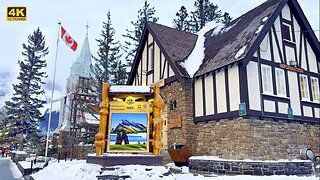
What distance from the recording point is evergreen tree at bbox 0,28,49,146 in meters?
27.3

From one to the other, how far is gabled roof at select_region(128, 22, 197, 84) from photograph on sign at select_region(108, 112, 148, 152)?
16.4 feet

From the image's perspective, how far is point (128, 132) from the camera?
323 inches

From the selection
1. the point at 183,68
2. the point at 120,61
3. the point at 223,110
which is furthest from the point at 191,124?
the point at 120,61

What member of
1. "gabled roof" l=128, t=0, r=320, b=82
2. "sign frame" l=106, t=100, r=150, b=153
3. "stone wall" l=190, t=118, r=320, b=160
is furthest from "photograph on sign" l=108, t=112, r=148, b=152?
"gabled roof" l=128, t=0, r=320, b=82

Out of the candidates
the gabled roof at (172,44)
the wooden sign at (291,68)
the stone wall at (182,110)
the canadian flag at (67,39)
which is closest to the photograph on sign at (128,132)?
the stone wall at (182,110)

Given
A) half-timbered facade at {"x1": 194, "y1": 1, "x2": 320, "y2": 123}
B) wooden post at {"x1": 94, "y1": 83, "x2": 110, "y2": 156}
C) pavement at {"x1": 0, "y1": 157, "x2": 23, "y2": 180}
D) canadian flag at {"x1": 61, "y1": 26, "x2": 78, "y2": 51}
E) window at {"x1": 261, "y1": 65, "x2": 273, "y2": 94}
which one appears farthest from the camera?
canadian flag at {"x1": 61, "y1": 26, "x2": 78, "y2": 51}

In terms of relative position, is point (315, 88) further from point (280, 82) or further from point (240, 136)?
point (240, 136)

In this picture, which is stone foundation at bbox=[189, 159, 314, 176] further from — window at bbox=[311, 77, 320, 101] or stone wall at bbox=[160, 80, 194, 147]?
window at bbox=[311, 77, 320, 101]

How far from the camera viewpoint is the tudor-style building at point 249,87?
1044 centimetres

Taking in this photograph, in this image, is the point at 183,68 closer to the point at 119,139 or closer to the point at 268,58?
the point at 268,58

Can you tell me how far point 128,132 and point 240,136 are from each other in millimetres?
4594

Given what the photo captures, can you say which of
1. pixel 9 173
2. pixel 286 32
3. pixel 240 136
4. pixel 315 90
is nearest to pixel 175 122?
pixel 240 136

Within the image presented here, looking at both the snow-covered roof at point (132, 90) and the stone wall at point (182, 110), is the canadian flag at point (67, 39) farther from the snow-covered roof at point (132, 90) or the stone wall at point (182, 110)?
the snow-covered roof at point (132, 90)

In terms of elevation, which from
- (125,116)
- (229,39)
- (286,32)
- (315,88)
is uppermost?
(286,32)
